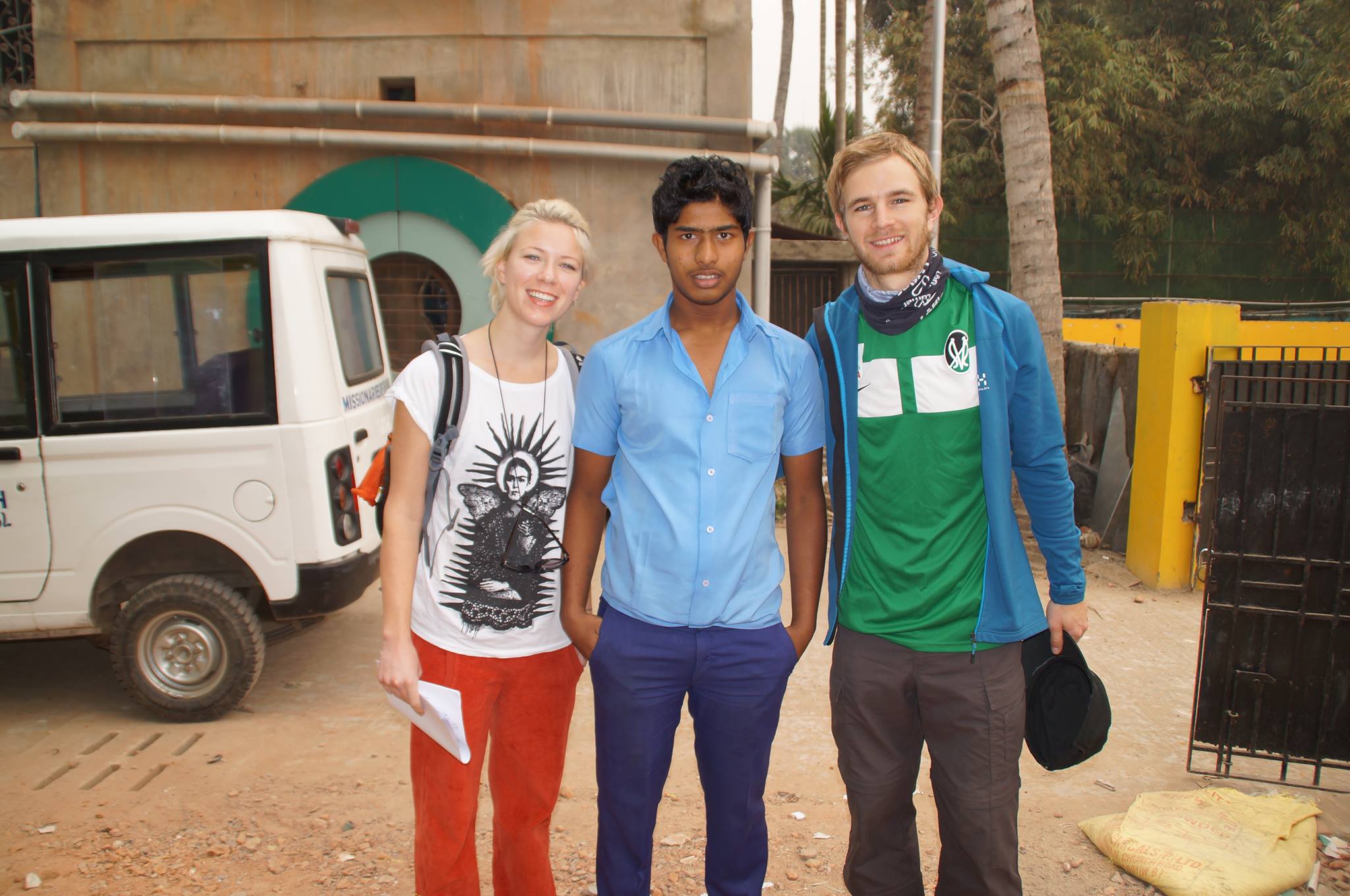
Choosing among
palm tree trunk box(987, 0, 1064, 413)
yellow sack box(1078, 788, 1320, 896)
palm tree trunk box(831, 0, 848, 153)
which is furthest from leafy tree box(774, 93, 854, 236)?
yellow sack box(1078, 788, 1320, 896)

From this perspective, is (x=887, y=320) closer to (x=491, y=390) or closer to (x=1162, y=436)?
(x=491, y=390)

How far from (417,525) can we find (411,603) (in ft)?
0.70

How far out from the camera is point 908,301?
2598 millimetres

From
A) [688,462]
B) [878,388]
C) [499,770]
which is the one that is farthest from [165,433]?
[878,388]

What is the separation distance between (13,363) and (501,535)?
3.35 metres

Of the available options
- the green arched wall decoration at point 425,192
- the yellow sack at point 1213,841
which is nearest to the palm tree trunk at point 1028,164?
the green arched wall decoration at point 425,192

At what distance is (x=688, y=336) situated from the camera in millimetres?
2539

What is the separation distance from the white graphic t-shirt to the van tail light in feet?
7.19

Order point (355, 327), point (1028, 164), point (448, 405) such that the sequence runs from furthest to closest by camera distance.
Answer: point (1028, 164) < point (355, 327) < point (448, 405)

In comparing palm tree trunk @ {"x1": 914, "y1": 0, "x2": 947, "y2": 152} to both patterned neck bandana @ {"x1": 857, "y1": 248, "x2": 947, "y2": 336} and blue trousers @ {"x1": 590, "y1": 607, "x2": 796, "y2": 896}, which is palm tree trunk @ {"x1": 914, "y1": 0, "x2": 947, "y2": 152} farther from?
blue trousers @ {"x1": 590, "y1": 607, "x2": 796, "y2": 896}

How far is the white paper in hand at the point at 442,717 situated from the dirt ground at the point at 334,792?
114 cm

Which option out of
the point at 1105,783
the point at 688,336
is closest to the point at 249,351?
the point at 688,336

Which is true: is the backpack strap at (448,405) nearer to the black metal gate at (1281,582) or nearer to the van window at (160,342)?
the van window at (160,342)

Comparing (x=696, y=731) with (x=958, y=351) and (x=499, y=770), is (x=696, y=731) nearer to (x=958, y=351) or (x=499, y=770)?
(x=499, y=770)
